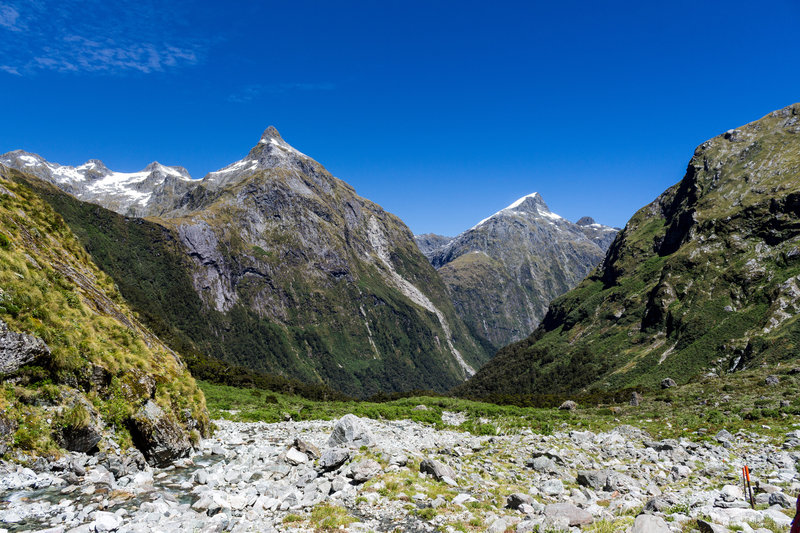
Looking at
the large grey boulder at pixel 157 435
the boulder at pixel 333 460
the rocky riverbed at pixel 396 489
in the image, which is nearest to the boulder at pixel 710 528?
the rocky riverbed at pixel 396 489

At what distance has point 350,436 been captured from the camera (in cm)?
2219

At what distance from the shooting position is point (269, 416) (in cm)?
3806

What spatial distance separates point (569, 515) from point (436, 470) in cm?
689

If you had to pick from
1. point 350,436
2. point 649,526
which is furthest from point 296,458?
point 649,526

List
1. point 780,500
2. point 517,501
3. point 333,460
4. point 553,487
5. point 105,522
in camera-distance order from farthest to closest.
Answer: point 333,460
point 553,487
point 517,501
point 780,500
point 105,522

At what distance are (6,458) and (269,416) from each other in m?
25.9

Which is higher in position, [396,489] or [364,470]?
[364,470]

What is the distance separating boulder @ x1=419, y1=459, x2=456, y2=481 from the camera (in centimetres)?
1776

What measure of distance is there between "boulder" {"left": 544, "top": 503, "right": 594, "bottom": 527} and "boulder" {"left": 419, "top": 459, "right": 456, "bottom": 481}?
5509 millimetres

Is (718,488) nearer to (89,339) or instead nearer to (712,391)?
(89,339)

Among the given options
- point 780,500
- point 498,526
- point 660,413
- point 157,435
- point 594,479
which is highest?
point 157,435

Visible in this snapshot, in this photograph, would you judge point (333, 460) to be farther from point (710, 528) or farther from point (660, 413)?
point (660, 413)

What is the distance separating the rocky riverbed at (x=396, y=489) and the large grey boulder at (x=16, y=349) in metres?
3.89

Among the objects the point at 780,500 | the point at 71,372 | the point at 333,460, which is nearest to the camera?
the point at 780,500
